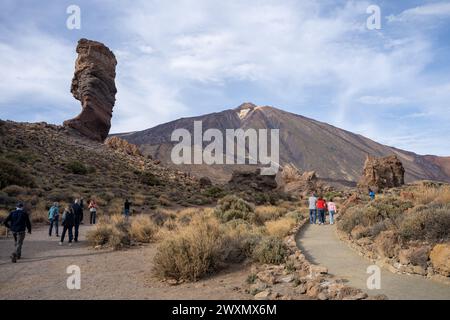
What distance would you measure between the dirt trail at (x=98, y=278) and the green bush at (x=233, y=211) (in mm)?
5904

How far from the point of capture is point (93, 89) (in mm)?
47312

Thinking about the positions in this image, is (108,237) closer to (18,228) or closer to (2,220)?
(18,228)

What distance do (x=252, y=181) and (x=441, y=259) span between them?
36.7 m

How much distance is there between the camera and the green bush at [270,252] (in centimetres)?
867

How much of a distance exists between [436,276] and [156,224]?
38.2 feet

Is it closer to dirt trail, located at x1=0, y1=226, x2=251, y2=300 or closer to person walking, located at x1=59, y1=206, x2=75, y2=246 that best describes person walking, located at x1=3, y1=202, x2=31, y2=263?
dirt trail, located at x1=0, y1=226, x2=251, y2=300

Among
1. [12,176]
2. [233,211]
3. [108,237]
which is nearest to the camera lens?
[108,237]

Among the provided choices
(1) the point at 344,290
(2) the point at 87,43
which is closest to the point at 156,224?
(1) the point at 344,290

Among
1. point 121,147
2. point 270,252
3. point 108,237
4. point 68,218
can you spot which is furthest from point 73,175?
point 270,252

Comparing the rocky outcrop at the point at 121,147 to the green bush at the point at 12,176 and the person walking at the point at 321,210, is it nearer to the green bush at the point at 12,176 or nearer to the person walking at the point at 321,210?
the green bush at the point at 12,176

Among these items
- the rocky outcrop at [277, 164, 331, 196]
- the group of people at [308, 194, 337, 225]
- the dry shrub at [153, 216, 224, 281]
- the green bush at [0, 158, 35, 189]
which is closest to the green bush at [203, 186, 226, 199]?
the rocky outcrop at [277, 164, 331, 196]

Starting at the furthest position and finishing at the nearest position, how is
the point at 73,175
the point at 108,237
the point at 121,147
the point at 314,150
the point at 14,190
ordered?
the point at 314,150 → the point at 121,147 → the point at 73,175 → the point at 14,190 → the point at 108,237

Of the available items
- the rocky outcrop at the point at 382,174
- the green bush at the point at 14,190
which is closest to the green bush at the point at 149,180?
the green bush at the point at 14,190

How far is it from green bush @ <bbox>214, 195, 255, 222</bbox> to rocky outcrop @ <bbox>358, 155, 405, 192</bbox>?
25.8 meters
